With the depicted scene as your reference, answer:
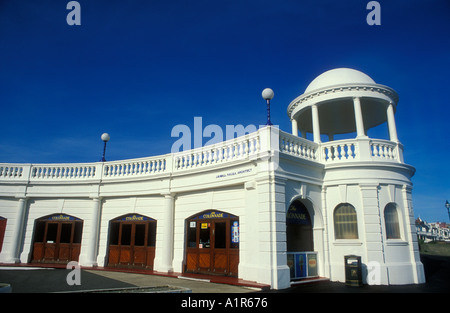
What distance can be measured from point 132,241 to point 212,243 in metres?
4.99

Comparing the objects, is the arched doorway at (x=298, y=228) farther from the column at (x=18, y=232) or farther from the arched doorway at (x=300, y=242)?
the column at (x=18, y=232)

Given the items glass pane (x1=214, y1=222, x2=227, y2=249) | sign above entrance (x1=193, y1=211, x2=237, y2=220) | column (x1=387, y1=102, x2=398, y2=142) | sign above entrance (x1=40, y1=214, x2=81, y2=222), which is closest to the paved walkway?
glass pane (x1=214, y1=222, x2=227, y2=249)

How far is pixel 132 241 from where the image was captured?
1655 centimetres

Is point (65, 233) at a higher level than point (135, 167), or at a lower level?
lower

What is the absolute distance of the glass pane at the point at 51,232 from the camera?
17961 mm

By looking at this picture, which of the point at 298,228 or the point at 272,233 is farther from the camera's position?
the point at 298,228

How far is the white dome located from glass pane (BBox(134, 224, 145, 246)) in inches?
444

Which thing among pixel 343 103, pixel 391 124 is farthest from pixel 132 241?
pixel 391 124

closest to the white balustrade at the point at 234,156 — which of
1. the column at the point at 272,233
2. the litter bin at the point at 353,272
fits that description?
the column at the point at 272,233

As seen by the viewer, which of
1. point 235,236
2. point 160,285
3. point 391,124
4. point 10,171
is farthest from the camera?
point 10,171

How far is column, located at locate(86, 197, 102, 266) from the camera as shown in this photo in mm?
16766

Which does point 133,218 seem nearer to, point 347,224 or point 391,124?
point 347,224

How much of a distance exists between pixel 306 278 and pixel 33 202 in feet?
51.1

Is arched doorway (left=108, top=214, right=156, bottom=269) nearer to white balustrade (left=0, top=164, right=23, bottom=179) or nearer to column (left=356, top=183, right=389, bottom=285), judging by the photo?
white balustrade (left=0, top=164, right=23, bottom=179)
